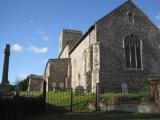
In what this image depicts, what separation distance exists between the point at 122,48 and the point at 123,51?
13.9 inches

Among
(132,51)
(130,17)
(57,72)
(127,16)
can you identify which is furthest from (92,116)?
(57,72)

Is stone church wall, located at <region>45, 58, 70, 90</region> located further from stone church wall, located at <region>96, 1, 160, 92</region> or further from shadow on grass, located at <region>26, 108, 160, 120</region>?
shadow on grass, located at <region>26, 108, 160, 120</region>

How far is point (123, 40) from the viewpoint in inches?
1185

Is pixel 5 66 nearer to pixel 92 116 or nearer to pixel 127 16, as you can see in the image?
pixel 92 116

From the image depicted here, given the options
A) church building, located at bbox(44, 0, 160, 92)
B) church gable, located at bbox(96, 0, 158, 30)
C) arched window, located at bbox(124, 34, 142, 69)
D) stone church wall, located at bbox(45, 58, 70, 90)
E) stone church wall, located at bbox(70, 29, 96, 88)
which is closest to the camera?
church building, located at bbox(44, 0, 160, 92)

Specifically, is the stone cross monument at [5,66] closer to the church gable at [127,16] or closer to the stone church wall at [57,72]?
the church gable at [127,16]

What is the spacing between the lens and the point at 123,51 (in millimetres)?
29781

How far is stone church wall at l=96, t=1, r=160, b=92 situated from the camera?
2855 centimetres

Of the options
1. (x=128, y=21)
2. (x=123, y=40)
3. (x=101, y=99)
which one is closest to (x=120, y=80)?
(x=123, y=40)

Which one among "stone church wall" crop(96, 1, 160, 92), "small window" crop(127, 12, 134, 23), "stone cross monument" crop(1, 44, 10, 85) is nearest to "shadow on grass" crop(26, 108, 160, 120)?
"stone cross monument" crop(1, 44, 10, 85)

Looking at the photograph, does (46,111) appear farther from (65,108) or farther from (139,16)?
(139,16)

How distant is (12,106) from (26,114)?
174cm

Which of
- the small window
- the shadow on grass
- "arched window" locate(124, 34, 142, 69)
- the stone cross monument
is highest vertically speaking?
the small window

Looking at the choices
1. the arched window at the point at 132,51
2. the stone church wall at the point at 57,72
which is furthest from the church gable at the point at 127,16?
the stone church wall at the point at 57,72
